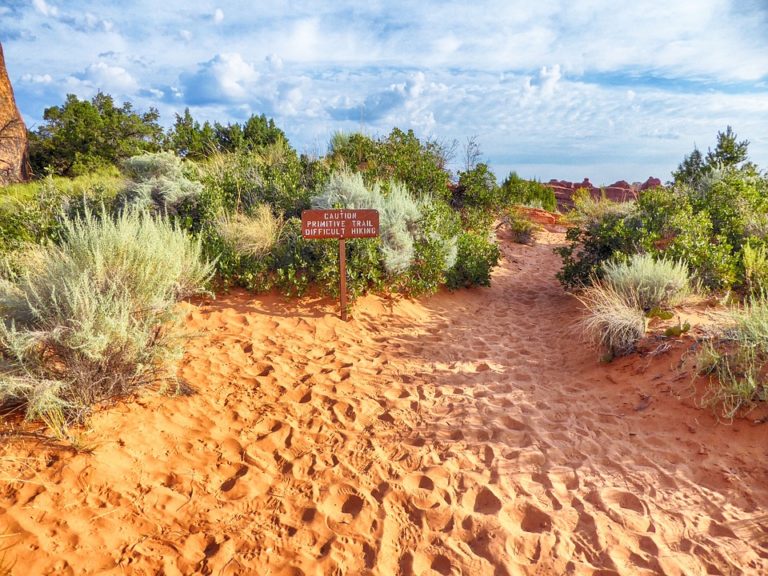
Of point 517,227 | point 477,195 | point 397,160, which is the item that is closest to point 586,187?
point 517,227

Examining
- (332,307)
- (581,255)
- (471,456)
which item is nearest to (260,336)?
(332,307)

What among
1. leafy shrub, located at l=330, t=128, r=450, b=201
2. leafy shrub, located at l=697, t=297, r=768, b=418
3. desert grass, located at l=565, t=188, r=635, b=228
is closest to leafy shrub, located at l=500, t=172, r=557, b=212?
desert grass, located at l=565, t=188, r=635, b=228

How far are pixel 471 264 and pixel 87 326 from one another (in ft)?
20.0

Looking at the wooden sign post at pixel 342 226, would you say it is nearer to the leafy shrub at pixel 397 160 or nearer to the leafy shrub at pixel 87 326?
the leafy shrub at pixel 87 326

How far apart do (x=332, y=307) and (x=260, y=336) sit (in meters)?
1.27

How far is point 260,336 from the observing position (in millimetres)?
5527

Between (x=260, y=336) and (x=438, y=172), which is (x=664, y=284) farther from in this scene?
(x=438, y=172)

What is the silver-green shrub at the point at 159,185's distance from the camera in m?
8.09

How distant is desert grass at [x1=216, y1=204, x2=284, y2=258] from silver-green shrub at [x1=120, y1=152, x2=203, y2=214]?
1.19 meters

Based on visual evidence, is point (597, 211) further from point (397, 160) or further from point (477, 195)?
point (397, 160)

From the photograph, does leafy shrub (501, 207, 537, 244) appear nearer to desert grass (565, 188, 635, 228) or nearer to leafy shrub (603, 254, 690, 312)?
desert grass (565, 188, 635, 228)

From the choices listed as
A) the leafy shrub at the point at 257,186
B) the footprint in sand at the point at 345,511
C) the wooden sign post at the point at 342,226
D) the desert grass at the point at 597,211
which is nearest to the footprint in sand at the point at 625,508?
the footprint in sand at the point at 345,511

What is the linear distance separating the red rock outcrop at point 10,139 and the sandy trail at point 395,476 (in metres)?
12.1

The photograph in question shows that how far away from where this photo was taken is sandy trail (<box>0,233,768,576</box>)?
8.73ft
